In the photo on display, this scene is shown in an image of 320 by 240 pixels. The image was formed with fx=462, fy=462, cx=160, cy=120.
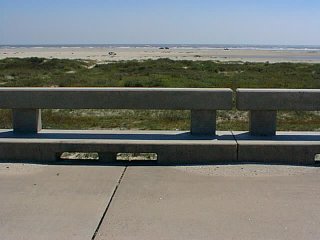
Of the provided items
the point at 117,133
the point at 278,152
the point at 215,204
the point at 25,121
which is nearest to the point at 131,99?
the point at 117,133

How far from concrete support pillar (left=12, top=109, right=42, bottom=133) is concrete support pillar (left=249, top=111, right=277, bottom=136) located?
333cm

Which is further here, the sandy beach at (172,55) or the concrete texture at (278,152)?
the sandy beach at (172,55)

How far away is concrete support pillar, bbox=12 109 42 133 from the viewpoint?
23.3ft

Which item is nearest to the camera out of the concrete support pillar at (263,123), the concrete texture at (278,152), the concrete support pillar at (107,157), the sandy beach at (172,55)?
the concrete texture at (278,152)

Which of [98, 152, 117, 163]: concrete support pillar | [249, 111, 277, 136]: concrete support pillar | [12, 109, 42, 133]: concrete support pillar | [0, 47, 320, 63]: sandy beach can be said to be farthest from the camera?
[0, 47, 320, 63]: sandy beach

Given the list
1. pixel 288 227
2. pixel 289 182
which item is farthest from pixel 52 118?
pixel 288 227

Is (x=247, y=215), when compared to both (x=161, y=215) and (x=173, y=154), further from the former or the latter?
(x=173, y=154)

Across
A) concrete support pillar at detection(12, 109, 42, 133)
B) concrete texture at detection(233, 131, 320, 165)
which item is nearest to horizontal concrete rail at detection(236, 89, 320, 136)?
concrete texture at detection(233, 131, 320, 165)

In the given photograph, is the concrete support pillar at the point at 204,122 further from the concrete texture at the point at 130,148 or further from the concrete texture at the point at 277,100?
the concrete texture at the point at 277,100

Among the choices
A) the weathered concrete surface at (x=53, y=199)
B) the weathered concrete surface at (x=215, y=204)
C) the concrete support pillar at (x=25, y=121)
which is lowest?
the weathered concrete surface at (x=53, y=199)

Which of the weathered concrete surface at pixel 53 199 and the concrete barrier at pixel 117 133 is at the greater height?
the concrete barrier at pixel 117 133

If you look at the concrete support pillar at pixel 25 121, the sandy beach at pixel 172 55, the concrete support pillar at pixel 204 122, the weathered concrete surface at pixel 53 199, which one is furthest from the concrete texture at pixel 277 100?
the sandy beach at pixel 172 55

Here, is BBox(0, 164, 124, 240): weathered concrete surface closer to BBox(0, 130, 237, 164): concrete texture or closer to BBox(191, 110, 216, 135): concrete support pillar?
BBox(0, 130, 237, 164): concrete texture

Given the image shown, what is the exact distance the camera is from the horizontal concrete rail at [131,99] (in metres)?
6.82
